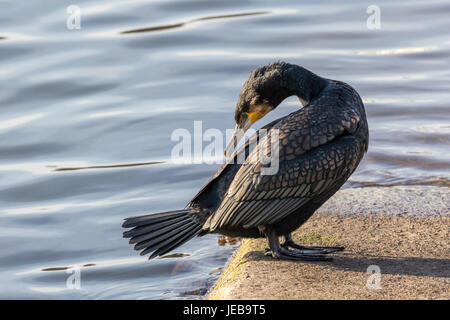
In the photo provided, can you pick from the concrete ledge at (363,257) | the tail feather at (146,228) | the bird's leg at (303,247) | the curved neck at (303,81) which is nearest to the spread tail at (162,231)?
the tail feather at (146,228)

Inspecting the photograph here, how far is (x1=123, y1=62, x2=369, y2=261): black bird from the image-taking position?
4695mm

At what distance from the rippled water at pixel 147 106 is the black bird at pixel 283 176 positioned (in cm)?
79

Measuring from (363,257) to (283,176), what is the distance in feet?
2.37

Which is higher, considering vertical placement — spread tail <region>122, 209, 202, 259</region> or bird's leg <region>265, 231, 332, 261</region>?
spread tail <region>122, 209, 202, 259</region>

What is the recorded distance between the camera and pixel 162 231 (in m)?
5.01

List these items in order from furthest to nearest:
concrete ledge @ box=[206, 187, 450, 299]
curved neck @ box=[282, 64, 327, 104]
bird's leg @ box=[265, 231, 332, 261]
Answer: curved neck @ box=[282, 64, 327, 104], bird's leg @ box=[265, 231, 332, 261], concrete ledge @ box=[206, 187, 450, 299]

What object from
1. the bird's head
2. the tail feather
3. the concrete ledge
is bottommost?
the concrete ledge

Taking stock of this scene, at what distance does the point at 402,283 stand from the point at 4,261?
332cm

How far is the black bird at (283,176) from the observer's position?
4695mm

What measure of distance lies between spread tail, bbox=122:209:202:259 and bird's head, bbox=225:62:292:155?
2.42 ft

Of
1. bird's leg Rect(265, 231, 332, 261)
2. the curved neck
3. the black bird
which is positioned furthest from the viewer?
the curved neck

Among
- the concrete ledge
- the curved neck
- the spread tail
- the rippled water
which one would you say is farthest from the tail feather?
the curved neck

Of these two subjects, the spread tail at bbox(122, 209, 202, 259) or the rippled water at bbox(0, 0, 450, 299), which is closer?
the spread tail at bbox(122, 209, 202, 259)

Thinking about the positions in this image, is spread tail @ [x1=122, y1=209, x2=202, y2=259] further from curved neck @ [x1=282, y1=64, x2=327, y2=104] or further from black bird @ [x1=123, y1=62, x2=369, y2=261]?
curved neck @ [x1=282, y1=64, x2=327, y2=104]
